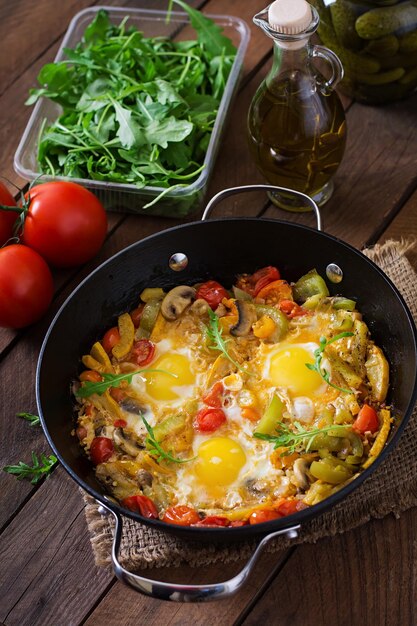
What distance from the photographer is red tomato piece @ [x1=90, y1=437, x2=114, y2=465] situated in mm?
2939

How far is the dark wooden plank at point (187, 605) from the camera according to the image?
281 cm

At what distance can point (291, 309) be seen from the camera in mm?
3250

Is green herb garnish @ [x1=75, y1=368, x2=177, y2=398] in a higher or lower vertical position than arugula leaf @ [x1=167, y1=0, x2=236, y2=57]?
lower

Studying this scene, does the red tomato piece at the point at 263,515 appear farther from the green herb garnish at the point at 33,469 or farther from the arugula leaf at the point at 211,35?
the arugula leaf at the point at 211,35

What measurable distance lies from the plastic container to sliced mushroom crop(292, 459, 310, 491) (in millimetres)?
1416

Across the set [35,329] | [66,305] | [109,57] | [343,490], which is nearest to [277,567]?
[343,490]

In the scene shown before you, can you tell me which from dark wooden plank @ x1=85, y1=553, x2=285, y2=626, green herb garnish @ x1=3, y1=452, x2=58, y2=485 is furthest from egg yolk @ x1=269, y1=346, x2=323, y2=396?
green herb garnish @ x1=3, y1=452, x2=58, y2=485

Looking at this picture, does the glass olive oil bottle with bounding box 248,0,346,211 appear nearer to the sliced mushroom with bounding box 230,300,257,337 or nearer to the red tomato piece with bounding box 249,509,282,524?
the sliced mushroom with bounding box 230,300,257,337

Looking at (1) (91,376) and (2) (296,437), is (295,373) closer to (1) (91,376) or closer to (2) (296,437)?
(2) (296,437)

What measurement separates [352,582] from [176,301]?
4.08ft

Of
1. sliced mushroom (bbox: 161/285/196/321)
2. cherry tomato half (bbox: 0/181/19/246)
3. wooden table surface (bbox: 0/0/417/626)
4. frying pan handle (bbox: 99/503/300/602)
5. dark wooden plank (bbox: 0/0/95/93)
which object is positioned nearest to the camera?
frying pan handle (bbox: 99/503/300/602)

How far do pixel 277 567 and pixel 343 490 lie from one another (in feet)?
1.84

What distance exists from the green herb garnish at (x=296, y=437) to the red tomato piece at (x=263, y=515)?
22 cm

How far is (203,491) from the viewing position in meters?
2.84
